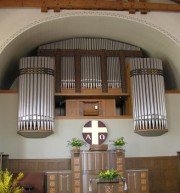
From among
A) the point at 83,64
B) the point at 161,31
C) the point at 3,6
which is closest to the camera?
the point at 3,6

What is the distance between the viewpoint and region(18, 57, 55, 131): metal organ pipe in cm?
1131

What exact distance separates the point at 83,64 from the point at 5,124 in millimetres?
3239

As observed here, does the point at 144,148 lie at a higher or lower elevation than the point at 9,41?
lower

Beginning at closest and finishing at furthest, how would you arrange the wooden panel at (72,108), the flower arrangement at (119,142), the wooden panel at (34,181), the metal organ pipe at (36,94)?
the wooden panel at (34,181) < the flower arrangement at (119,142) < the metal organ pipe at (36,94) < the wooden panel at (72,108)

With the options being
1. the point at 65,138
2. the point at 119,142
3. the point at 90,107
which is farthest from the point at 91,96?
the point at 119,142

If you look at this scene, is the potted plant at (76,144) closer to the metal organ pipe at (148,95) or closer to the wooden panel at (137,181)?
the wooden panel at (137,181)

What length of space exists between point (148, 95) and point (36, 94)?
137 inches

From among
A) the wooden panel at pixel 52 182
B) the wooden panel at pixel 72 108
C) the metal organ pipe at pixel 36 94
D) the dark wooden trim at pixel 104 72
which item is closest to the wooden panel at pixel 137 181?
the wooden panel at pixel 52 182

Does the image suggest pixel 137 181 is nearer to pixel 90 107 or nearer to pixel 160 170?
pixel 160 170

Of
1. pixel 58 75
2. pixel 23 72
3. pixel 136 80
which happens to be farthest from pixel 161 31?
pixel 23 72

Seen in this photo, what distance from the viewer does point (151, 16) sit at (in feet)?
39.2

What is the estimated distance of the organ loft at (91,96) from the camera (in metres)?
10.8

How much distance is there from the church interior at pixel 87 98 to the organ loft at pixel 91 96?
0.03 meters

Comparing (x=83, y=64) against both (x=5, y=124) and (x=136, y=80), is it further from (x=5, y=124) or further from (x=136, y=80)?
(x=5, y=124)
